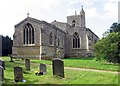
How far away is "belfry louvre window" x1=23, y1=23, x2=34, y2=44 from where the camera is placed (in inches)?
1524

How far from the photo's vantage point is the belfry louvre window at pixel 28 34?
38.7m

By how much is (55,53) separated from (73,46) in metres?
11.8

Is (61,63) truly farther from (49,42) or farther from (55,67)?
(49,42)

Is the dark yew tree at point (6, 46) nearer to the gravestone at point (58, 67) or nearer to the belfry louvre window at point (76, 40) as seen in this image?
the belfry louvre window at point (76, 40)

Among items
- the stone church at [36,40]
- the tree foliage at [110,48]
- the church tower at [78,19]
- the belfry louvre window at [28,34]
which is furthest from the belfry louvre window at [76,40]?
the tree foliage at [110,48]

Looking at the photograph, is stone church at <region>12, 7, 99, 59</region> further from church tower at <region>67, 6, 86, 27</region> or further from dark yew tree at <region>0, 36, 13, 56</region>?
church tower at <region>67, 6, 86, 27</region>

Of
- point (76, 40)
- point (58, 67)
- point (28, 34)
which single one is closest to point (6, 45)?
point (28, 34)

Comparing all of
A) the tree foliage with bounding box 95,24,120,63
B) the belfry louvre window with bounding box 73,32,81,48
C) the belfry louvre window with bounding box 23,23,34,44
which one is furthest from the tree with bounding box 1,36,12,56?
the tree foliage with bounding box 95,24,120,63

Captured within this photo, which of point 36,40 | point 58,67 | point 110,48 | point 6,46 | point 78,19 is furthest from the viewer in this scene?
point 78,19

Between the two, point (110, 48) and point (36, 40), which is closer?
point (110, 48)

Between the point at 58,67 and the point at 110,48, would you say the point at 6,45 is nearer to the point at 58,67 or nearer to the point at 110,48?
the point at 110,48

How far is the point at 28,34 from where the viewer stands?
128 feet

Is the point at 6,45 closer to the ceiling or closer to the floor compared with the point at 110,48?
closer to the ceiling

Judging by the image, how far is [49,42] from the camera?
4062cm
